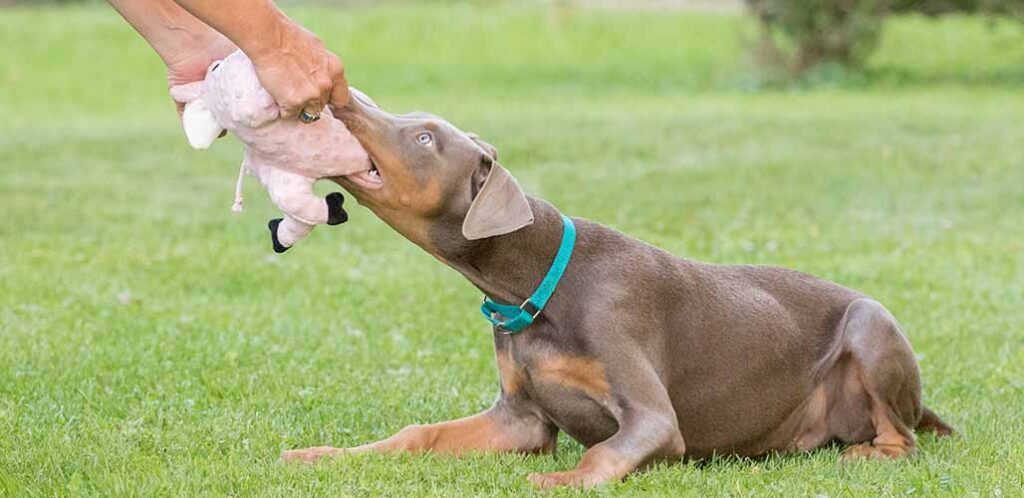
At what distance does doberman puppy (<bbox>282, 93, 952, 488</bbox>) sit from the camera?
5852 mm

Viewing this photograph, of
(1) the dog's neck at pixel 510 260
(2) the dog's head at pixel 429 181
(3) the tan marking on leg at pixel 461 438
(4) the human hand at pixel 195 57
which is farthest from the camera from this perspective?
(4) the human hand at pixel 195 57

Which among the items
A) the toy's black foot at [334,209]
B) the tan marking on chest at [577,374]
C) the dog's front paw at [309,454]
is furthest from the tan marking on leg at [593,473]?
the toy's black foot at [334,209]

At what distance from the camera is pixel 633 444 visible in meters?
5.77

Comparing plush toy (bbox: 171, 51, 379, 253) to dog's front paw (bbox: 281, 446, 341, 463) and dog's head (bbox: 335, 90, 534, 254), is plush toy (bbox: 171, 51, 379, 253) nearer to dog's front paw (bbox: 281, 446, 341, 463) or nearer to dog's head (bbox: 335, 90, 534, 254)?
dog's head (bbox: 335, 90, 534, 254)

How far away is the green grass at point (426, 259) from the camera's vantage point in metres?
6.14

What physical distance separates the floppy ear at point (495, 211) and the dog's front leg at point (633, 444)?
30.1 inches

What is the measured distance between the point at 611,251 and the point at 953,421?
2105 millimetres

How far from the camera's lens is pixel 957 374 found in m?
8.32

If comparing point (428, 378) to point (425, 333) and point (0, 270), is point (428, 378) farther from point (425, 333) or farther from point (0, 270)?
point (0, 270)

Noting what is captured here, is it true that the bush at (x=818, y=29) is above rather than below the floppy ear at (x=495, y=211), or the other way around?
below

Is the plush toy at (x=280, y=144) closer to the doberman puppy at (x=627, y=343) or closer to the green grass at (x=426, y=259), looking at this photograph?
the doberman puppy at (x=627, y=343)

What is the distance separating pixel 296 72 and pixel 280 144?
31 cm

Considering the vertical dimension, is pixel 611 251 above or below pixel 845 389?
above

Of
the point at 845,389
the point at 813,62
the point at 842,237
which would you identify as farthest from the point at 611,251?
the point at 813,62
